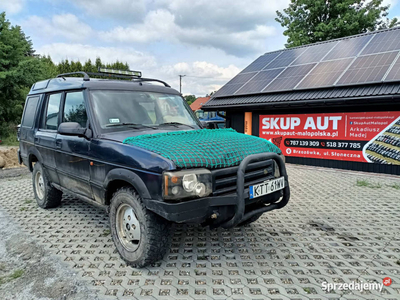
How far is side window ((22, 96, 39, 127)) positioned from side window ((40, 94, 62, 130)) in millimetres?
Answer: 611

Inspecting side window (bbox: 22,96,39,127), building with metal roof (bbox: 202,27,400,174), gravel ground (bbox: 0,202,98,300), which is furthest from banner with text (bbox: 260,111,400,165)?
gravel ground (bbox: 0,202,98,300)

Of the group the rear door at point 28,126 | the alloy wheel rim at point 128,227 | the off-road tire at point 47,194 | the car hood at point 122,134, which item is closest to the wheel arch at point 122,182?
the alloy wheel rim at point 128,227

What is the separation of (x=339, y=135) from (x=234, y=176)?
25.3 feet

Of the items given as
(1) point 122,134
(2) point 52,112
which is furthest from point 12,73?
Result: (1) point 122,134

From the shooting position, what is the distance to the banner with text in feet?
27.7

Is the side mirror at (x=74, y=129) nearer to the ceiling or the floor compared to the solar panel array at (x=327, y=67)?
nearer to the floor

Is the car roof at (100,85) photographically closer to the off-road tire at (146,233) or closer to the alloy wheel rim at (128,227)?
the off-road tire at (146,233)

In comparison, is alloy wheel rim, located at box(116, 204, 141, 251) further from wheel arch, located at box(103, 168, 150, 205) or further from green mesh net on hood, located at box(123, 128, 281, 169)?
green mesh net on hood, located at box(123, 128, 281, 169)

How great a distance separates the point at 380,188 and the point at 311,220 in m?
3.49

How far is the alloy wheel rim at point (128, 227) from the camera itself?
3.25 m

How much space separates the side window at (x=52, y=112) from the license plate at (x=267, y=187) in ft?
11.5

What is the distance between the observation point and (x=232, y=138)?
3590mm

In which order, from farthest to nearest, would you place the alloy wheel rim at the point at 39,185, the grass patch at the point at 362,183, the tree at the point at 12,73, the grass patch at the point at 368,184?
the tree at the point at 12,73 < the grass patch at the point at 362,183 < the grass patch at the point at 368,184 < the alloy wheel rim at the point at 39,185

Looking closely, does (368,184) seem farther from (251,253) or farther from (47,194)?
(47,194)
